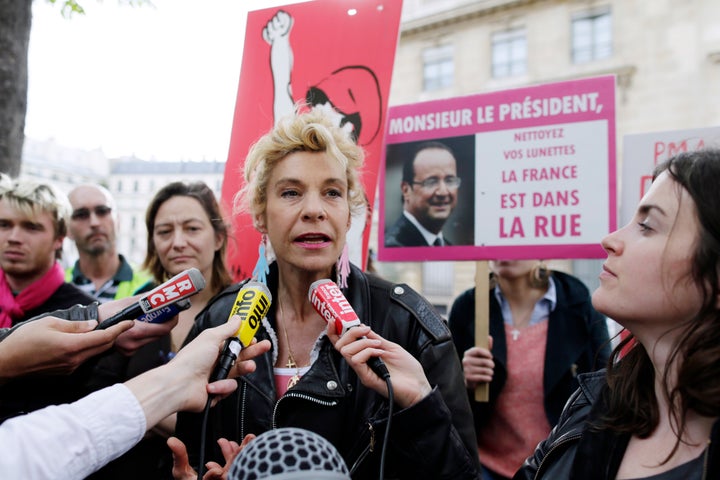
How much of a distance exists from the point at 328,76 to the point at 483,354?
5.51ft

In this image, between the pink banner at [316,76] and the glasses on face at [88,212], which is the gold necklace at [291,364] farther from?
the glasses on face at [88,212]

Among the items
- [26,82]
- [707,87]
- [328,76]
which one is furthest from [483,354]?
[707,87]

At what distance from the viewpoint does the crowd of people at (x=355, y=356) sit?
4.23 feet

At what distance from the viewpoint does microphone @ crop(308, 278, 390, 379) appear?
1.46 m

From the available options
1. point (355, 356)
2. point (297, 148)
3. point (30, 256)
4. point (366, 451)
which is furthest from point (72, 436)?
point (30, 256)

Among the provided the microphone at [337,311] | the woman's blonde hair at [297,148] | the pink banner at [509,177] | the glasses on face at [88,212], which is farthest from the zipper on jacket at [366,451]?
the glasses on face at [88,212]

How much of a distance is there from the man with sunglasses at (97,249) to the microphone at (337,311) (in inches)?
103

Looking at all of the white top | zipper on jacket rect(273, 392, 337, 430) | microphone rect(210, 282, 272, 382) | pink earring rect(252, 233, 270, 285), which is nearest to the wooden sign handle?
pink earring rect(252, 233, 270, 285)

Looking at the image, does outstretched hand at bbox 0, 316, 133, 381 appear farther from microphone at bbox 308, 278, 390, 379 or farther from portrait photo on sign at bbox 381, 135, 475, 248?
portrait photo on sign at bbox 381, 135, 475, 248

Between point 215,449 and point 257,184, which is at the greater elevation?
point 257,184

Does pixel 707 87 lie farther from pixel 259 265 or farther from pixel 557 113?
pixel 259 265

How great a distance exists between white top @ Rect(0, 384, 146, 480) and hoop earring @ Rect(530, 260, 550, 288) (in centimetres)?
217

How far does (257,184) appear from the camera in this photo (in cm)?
211

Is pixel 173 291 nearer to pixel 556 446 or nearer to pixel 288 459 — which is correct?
pixel 288 459
